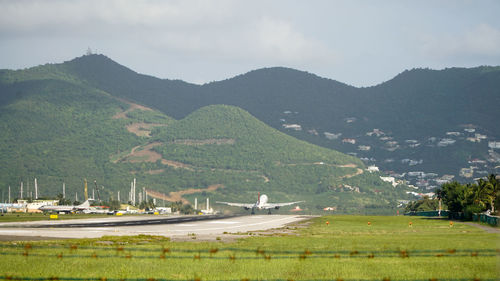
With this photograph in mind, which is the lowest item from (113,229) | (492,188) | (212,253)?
(113,229)

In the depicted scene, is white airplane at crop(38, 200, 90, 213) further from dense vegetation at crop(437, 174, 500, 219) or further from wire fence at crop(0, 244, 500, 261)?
wire fence at crop(0, 244, 500, 261)

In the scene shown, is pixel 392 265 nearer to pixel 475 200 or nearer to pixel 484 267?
pixel 484 267

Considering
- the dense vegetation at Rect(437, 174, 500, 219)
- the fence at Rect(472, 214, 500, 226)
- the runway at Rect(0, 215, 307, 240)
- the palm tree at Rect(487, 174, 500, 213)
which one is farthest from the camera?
the palm tree at Rect(487, 174, 500, 213)

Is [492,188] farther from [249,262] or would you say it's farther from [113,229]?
[249,262]

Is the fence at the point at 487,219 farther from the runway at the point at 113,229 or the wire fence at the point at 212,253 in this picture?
the wire fence at the point at 212,253

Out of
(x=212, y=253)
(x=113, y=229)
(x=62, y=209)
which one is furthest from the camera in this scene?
(x=62, y=209)

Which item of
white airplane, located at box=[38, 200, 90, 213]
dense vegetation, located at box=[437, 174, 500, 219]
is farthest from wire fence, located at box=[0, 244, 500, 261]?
white airplane, located at box=[38, 200, 90, 213]

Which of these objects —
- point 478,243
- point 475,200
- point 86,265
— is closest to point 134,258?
point 86,265

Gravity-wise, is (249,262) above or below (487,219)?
above

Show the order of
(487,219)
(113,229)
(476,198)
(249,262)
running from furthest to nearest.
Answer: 1. (476,198)
2. (487,219)
3. (113,229)
4. (249,262)

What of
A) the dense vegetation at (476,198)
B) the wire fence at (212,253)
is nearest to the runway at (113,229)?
the wire fence at (212,253)

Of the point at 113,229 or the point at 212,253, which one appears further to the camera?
the point at 113,229

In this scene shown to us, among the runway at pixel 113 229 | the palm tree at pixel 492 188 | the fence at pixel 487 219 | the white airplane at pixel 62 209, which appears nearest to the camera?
the runway at pixel 113 229

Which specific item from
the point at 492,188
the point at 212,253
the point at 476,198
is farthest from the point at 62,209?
the point at 212,253
